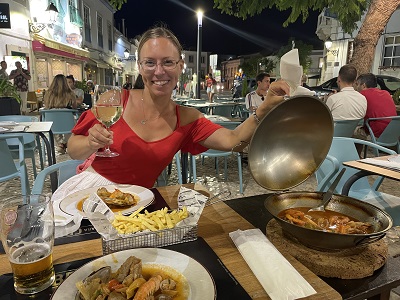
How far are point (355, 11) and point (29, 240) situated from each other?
6951mm

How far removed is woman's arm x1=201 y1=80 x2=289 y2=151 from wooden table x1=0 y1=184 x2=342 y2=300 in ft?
1.35

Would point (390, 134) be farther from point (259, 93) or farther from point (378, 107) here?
point (259, 93)

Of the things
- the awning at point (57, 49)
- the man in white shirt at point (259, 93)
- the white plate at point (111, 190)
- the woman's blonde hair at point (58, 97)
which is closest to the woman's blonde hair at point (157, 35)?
the white plate at point (111, 190)

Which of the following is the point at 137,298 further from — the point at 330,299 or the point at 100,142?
the point at 100,142

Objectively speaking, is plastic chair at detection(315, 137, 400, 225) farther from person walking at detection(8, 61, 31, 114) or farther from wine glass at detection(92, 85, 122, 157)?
person walking at detection(8, 61, 31, 114)

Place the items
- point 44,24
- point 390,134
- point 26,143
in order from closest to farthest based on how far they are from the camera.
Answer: point 26,143
point 390,134
point 44,24

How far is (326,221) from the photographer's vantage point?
3.72ft

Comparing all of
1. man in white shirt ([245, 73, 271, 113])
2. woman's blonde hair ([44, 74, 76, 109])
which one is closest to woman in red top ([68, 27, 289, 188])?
man in white shirt ([245, 73, 271, 113])

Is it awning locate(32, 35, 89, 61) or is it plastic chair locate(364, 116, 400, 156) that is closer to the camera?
plastic chair locate(364, 116, 400, 156)

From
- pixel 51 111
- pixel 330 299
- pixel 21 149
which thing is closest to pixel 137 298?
pixel 330 299

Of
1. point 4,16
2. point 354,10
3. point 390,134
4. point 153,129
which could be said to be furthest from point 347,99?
point 4,16

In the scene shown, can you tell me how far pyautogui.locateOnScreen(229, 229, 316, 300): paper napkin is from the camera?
810 millimetres

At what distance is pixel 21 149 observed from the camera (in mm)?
3447

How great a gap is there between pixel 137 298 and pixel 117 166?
116 centimetres
